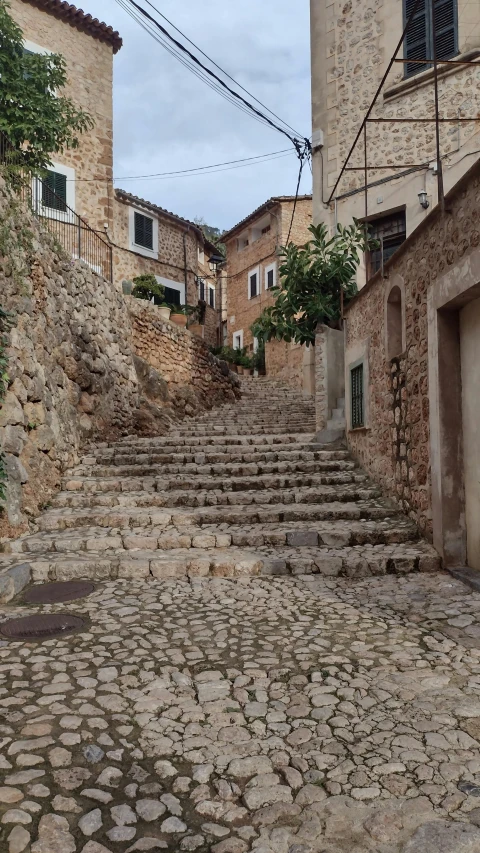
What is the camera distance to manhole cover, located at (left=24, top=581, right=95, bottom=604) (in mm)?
4090

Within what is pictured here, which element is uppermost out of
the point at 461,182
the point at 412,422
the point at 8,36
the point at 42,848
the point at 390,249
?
the point at 8,36

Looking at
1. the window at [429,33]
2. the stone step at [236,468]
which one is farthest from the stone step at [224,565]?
the window at [429,33]

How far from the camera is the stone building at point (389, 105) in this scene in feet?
33.9

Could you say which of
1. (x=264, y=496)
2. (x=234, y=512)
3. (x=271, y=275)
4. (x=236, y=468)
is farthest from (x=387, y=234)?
(x=271, y=275)

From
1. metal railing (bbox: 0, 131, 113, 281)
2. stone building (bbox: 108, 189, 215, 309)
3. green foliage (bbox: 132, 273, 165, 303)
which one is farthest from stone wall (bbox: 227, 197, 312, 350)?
metal railing (bbox: 0, 131, 113, 281)

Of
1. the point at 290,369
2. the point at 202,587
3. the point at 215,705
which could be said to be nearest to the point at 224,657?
the point at 215,705

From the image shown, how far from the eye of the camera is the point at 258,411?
13.8m

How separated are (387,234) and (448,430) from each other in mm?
7977

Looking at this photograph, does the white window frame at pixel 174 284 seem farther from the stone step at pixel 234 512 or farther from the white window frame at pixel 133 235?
the stone step at pixel 234 512

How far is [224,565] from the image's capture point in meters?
4.73

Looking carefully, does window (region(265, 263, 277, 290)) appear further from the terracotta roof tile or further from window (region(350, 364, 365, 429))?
window (region(350, 364, 365, 429))

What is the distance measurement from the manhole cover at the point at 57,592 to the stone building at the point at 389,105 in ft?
30.3

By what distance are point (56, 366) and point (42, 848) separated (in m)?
7.17

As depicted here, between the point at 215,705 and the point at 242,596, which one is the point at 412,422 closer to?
the point at 242,596
